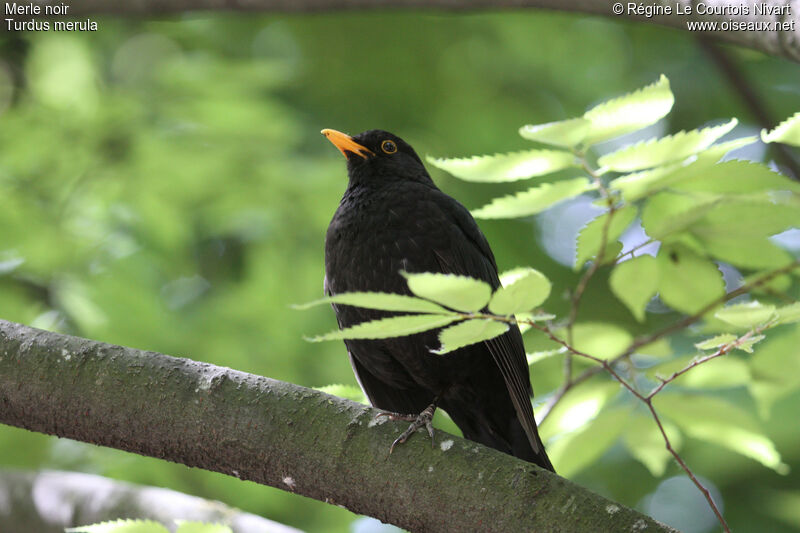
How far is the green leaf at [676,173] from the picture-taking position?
154cm

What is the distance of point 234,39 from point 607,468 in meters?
3.47

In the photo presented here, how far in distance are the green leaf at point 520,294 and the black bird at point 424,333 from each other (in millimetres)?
926

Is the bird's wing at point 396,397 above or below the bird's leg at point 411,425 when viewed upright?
below

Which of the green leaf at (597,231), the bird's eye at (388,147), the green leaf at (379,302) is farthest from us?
the bird's eye at (388,147)

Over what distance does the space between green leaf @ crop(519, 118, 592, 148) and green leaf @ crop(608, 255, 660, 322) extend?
18.0 inches

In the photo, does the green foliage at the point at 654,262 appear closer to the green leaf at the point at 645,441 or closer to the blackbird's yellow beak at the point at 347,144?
the green leaf at the point at 645,441

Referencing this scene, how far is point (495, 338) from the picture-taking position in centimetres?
228

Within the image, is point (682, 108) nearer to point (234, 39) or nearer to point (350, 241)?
point (234, 39)

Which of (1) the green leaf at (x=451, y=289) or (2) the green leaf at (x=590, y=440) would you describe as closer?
(1) the green leaf at (x=451, y=289)

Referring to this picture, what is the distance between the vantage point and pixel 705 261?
1.91 metres

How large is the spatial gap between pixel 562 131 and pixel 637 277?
0.54 meters

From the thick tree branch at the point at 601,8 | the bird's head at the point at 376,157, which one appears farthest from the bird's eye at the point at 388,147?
the thick tree branch at the point at 601,8

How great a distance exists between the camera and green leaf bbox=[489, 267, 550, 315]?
1.34 m

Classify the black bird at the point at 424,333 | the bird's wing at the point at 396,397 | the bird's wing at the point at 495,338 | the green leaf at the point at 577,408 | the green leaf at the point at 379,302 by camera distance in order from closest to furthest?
the green leaf at the point at 379,302, the green leaf at the point at 577,408, the bird's wing at the point at 495,338, the black bird at the point at 424,333, the bird's wing at the point at 396,397
